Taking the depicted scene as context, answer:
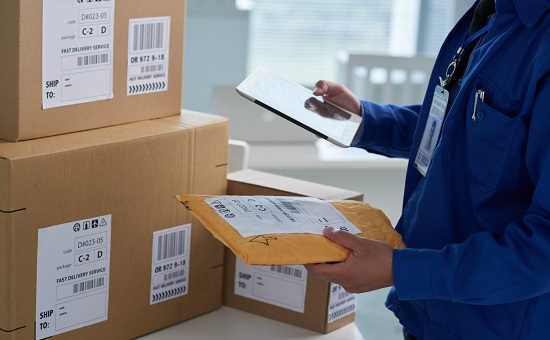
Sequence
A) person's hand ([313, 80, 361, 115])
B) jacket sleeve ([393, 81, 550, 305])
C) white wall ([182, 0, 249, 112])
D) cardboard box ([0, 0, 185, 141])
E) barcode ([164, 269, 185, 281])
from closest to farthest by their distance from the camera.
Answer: jacket sleeve ([393, 81, 550, 305]) < cardboard box ([0, 0, 185, 141]) < barcode ([164, 269, 185, 281]) < person's hand ([313, 80, 361, 115]) < white wall ([182, 0, 249, 112])

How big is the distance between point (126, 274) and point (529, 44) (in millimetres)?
658

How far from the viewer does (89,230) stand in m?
1.15

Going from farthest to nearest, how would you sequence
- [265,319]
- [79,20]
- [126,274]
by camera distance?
[265,319] < [126,274] < [79,20]

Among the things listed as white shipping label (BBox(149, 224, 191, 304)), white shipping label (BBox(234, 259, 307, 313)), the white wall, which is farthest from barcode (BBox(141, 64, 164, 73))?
the white wall

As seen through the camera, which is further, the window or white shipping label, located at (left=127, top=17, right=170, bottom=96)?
the window

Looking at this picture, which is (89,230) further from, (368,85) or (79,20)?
(368,85)

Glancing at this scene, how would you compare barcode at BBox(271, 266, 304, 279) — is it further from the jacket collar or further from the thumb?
the jacket collar

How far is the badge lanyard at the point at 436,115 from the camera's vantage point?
1176mm

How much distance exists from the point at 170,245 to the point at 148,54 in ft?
0.98

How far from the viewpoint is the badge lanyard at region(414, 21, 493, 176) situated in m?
1.18

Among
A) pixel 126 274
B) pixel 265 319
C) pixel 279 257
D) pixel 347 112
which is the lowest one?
pixel 265 319

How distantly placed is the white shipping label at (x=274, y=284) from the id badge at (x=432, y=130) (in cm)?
27

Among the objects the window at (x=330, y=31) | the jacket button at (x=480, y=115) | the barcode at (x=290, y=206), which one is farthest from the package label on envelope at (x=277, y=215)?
the window at (x=330, y=31)

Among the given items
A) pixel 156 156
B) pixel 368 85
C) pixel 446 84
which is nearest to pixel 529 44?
pixel 446 84
